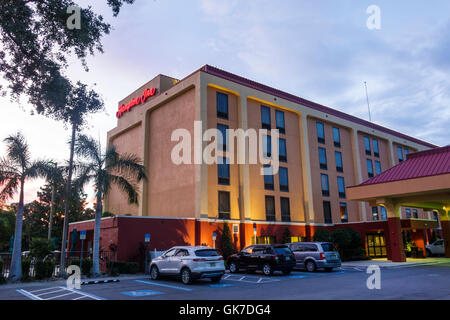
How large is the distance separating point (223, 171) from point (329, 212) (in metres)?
15.1

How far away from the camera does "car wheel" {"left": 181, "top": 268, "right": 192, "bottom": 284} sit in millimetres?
15617

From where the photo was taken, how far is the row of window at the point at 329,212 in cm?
3897

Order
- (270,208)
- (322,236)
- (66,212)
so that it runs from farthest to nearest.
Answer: (270,208) < (322,236) < (66,212)

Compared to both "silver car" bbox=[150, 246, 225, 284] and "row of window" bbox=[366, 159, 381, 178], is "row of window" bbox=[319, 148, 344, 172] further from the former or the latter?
"silver car" bbox=[150, 246, 225, 284]

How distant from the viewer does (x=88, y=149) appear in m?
20.8

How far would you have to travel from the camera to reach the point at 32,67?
13.0 meters

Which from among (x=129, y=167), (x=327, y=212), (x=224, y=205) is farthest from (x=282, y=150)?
(x=129, y=167)

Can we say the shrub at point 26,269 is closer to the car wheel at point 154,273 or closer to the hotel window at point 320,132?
the car wheel at point 154,273

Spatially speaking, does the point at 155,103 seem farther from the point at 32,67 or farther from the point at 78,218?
the point at 78,218

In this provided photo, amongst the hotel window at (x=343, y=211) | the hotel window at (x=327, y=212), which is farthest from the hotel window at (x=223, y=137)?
the hotel window at (x=343, y=211)

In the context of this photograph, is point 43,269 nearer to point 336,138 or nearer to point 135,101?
point 135,101

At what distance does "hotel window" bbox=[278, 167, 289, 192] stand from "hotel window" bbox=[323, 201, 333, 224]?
6084 millimetres
